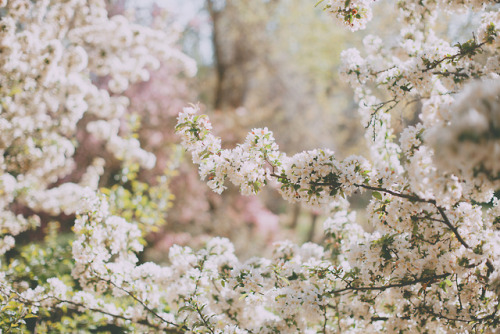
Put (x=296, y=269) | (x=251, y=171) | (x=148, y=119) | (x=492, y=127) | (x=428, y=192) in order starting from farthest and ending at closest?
(x=148, y=119)
(x=296, y=269)
(x=251, y=171)
(x=428, y=192)
(x=492, y=127)

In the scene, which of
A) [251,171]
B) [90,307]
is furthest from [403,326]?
[90,307]

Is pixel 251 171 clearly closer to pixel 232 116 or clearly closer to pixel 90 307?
pixel 90 307

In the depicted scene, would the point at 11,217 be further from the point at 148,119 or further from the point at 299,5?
the point at 299,5

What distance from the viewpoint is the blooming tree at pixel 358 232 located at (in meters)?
2.15

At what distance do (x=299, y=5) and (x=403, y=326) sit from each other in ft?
44.2

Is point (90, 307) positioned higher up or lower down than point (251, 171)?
lower down

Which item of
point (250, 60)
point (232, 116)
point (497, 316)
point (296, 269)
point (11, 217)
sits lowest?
point (497, 316)

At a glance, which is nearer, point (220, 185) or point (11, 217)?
point (220, 185)

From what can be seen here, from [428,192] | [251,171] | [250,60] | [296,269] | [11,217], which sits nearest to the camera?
[428,192]

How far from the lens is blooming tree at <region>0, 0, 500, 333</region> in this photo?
7.06 ft

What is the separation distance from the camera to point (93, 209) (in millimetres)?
2869

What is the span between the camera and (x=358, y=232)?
324 centimetres

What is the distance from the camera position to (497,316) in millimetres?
2125

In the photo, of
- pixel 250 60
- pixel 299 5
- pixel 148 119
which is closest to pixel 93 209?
pixel 148 119
